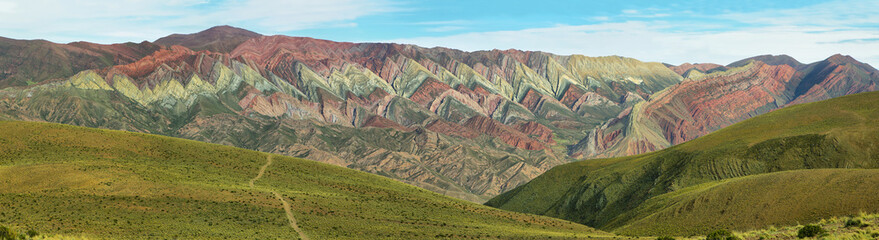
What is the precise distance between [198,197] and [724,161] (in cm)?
9934

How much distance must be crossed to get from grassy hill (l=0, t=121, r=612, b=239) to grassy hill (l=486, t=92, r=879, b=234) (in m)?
36.6

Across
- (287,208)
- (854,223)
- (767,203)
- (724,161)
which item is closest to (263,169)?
(287,208)

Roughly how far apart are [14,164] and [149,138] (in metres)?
26.9

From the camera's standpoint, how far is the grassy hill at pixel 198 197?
251 ft

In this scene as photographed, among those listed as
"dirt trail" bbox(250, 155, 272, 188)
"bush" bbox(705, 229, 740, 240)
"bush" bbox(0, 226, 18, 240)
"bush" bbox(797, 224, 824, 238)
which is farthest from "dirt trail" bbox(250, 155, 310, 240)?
"bush" bbox(797, 224, 824, 238)

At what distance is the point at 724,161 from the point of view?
138750mm

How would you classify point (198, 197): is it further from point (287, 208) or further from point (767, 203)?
point (767, 203)

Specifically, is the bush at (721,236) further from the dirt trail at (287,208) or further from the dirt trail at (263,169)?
the dirt trail at (263,169)

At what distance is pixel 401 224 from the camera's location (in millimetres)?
86562

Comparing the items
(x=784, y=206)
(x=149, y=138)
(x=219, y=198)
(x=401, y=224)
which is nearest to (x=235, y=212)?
(x=219, y=198)

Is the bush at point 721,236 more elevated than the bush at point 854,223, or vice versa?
the bush at point 854,223

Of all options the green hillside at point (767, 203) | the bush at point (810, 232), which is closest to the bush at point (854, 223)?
the bush at point (810, 232)

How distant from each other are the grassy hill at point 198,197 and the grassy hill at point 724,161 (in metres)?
36.6

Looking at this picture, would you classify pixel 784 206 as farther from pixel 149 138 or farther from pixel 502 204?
pixel 149 138
